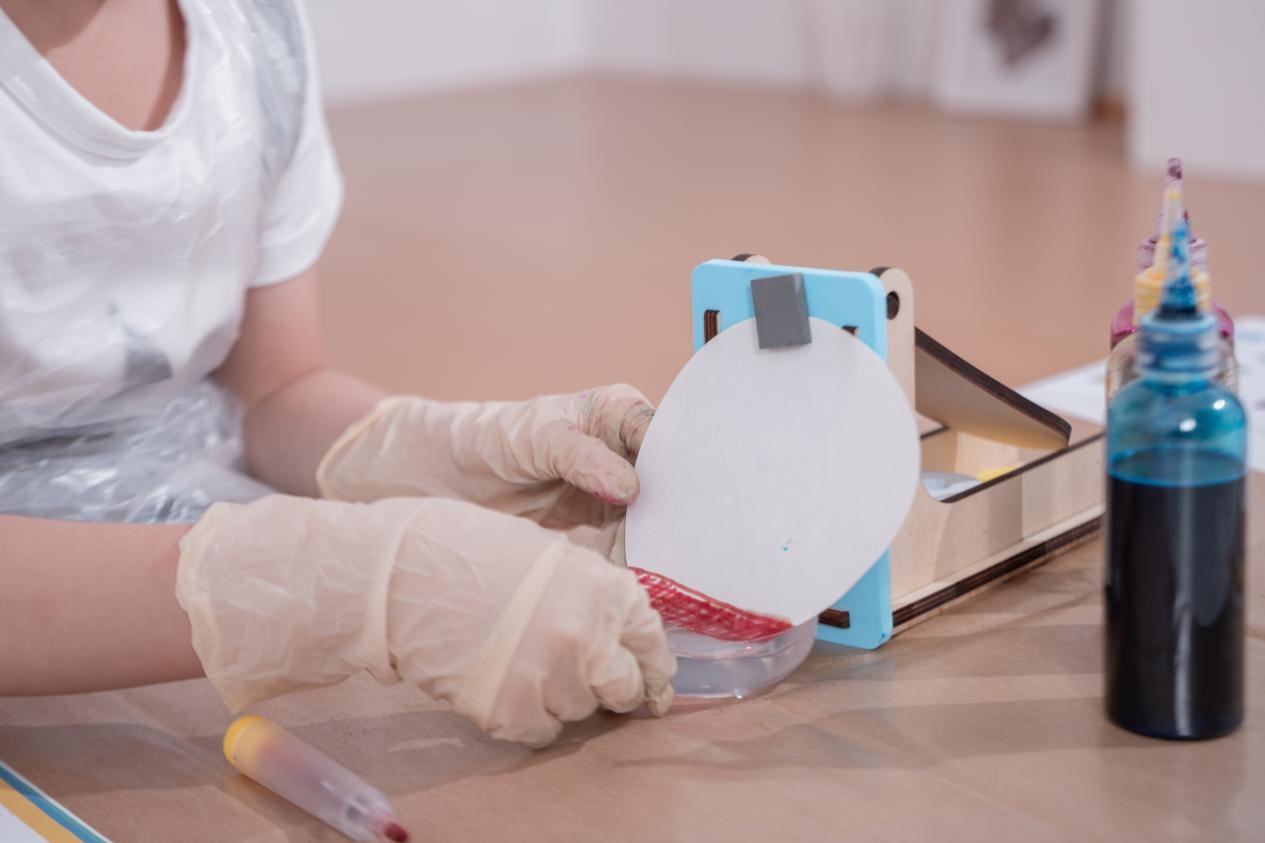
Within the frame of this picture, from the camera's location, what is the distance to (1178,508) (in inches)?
28.3

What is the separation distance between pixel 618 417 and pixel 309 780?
331 mm

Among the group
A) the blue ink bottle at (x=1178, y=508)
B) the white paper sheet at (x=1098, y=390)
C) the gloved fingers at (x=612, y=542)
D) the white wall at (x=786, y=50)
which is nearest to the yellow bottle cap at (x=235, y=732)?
the gloved fingers at (x=612, y=542)

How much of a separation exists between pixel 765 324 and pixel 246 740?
0.39 metres

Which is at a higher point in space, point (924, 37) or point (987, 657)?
point (924, 37)

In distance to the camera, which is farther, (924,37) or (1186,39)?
(924,37)

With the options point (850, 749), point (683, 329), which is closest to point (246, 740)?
point (850, 749)

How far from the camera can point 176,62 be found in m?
1.16

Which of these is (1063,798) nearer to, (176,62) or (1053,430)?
(1053,430)

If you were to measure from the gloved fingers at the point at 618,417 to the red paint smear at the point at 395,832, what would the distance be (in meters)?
0.33

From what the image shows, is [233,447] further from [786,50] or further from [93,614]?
[786,50]

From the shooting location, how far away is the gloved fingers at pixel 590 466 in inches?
36.5

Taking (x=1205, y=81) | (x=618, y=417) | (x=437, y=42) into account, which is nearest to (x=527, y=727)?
(x=618, y=417)

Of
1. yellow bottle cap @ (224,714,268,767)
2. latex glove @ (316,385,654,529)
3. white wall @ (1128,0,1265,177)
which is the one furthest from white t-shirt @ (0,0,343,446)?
white wall @ (1128,0,1265,177)

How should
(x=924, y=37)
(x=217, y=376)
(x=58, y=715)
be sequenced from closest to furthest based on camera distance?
(x=58, y=715)
(x=217, y=376)
(x=924, y=37)
